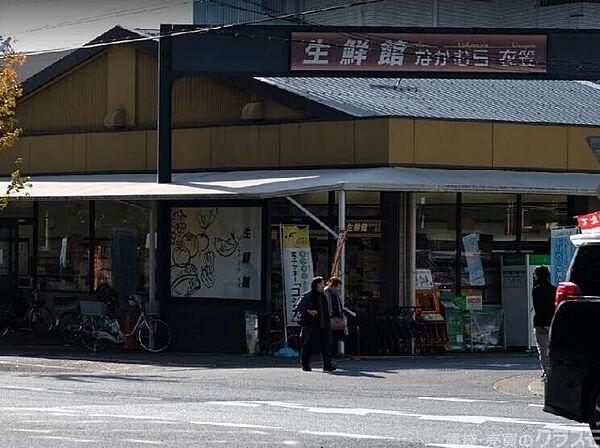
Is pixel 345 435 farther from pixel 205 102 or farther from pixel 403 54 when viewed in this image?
pixel 205 102

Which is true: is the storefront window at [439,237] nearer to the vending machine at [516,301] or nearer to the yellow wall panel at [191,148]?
the vending machine at [516,301]

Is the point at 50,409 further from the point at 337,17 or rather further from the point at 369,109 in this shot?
the point at 337,17

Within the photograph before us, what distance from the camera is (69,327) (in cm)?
2970

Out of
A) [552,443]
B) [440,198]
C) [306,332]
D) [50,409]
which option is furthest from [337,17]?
[552,443]

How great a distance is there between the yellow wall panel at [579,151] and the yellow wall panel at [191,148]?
795cm

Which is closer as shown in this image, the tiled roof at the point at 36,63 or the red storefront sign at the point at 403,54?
the red storefront sign at the point at 403,54

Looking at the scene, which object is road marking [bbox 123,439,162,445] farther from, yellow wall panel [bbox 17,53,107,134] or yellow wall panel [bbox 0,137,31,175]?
yellow wall panel [bbox 0,137,31,175]

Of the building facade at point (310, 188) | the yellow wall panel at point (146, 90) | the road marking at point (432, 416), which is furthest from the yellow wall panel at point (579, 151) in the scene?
the road marking at point (432, 416)

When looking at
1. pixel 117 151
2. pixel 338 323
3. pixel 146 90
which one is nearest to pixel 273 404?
pixel 338 323

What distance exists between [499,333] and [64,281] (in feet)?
35.6

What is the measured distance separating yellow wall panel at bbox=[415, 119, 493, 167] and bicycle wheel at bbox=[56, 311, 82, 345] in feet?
27.0

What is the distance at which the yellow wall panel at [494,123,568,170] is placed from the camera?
92.8 feet

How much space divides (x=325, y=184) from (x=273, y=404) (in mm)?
8791

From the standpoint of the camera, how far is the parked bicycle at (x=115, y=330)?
28516 mm
